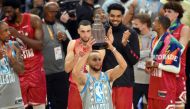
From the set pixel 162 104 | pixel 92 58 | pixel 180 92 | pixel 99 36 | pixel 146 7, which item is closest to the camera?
pixel 92 58

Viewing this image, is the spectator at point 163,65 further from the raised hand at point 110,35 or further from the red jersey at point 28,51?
the red jersey at point 28,51

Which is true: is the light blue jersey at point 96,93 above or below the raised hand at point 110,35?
below

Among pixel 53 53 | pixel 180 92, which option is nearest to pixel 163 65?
pixel 180 92

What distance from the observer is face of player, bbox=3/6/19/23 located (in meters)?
9.40

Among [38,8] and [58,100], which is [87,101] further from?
[38,8]

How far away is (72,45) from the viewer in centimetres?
904

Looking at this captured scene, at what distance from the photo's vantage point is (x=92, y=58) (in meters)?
7.85

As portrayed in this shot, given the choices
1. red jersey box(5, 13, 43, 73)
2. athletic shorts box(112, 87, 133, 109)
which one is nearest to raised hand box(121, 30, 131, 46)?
athletic shorts box(112, 87, 133, 109)

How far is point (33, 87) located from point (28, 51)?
0.53 metres

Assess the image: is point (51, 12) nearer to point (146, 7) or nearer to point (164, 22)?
point (146, 7)

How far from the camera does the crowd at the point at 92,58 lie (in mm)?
8180

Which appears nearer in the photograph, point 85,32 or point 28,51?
point 85,32

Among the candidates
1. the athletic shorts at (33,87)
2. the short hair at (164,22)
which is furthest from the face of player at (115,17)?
the athletic shorts at (33,87)

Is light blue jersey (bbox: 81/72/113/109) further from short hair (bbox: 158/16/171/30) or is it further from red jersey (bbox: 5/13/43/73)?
red jersey (bbox: 5/13/43/73)
